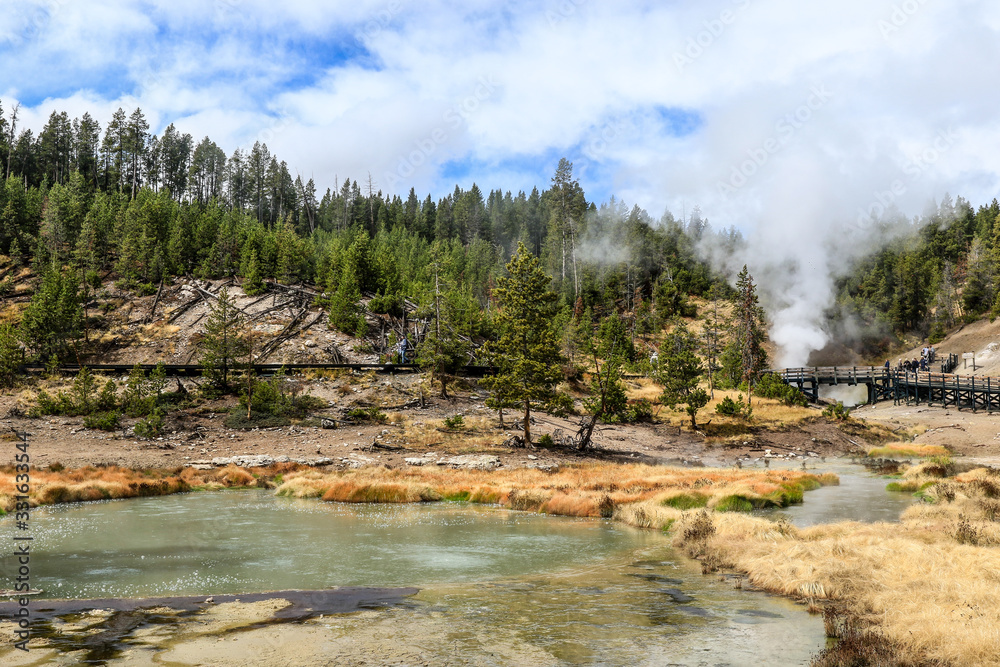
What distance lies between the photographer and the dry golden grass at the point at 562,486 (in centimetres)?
2691

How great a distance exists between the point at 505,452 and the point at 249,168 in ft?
398

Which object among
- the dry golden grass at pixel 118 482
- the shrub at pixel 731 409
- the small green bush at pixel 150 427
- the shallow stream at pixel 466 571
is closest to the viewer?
the shallow stream at pixel 466 571

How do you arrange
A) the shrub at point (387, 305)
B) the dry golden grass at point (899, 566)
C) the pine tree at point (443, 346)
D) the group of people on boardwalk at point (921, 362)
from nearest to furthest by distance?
the dry golden grass at point (899, 566), the pine tree at point (443, 346), the shrub at point (387, 305), the group of people on boardwalk at point (921, 362)

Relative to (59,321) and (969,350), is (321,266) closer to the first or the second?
(59,321)

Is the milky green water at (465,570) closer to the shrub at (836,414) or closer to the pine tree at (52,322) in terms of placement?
the pine tree at (52,322)

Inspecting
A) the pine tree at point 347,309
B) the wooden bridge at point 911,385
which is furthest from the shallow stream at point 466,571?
the wooden bridge at point 911,385

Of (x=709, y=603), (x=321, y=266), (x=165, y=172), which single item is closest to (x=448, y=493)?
(x=709, y=603)

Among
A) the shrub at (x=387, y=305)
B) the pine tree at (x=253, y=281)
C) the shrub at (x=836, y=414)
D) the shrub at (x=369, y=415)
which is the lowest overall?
the shrub at (x=836, y=414)

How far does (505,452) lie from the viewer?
135ft

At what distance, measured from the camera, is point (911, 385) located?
69.2 metres

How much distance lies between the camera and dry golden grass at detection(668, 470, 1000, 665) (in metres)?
9.98

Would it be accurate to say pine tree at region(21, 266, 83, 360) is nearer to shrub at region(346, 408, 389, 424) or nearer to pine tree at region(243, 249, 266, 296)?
pine tree at region(243, 249, 266, 296)

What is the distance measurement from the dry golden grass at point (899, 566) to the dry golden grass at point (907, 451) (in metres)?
25.3

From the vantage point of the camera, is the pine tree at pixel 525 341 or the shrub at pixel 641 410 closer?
the pine tree at pixel 525 341
